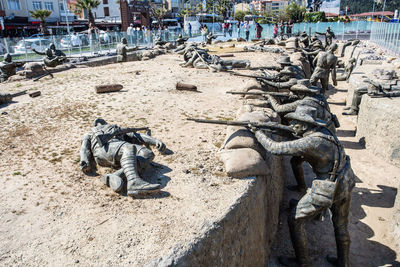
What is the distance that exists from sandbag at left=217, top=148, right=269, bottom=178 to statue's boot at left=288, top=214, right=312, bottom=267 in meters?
0.76

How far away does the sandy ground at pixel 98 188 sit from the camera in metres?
3.26

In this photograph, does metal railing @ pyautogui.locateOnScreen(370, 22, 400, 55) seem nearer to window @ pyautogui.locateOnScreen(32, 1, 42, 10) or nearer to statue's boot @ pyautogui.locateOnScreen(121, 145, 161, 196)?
statue's boot @ pyautogui.locateOnScreen(121, 145, 161, 196)

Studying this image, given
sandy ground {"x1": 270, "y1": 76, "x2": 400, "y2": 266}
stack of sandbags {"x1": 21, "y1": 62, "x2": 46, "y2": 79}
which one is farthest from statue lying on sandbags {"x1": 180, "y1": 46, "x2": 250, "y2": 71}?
sandy ground {"x1": 270, "y1": 76, "x2": 400, "y2": 266}

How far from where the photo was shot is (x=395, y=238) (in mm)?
5078

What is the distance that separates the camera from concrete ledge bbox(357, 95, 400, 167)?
7245 millimetres

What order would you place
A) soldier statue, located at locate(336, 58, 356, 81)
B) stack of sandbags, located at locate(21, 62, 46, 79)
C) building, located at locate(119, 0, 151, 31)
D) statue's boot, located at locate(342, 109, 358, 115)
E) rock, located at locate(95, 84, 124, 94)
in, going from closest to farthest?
rock, located at locate(95, 84, 124, 94) < statue's boot, located at locate(342, 109, 358, 115) < stack of sandbags, located at locate(21, 62, 46, 79) < soldier statue, located at locate(336, 58, 356, 81) < building, located at locate(119, 0, 151, 31)

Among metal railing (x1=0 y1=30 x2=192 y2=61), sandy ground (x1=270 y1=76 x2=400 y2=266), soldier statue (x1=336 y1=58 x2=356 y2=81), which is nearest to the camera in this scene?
sandy ground (x1=270 y1=76 x2=400 y2=266)

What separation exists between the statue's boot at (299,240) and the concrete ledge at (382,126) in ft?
13.9

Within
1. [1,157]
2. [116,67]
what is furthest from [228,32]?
[1,157]

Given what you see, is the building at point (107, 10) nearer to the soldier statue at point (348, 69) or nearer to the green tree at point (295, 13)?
the green tree at point (295, 13)

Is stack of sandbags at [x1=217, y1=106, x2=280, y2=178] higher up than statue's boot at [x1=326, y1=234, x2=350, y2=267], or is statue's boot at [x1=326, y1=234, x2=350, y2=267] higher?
stack of sandbags at [x1=217, y1=106, x2=280, y2=178]

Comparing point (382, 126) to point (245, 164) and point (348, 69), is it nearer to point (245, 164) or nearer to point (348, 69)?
point (245, 164)

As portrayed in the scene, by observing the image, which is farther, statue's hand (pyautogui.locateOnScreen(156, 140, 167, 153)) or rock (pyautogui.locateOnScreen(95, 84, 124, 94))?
rock (pyautogui.locateOnScreen(95, 84, 124, 94))

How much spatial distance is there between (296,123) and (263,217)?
1370 millimetres
